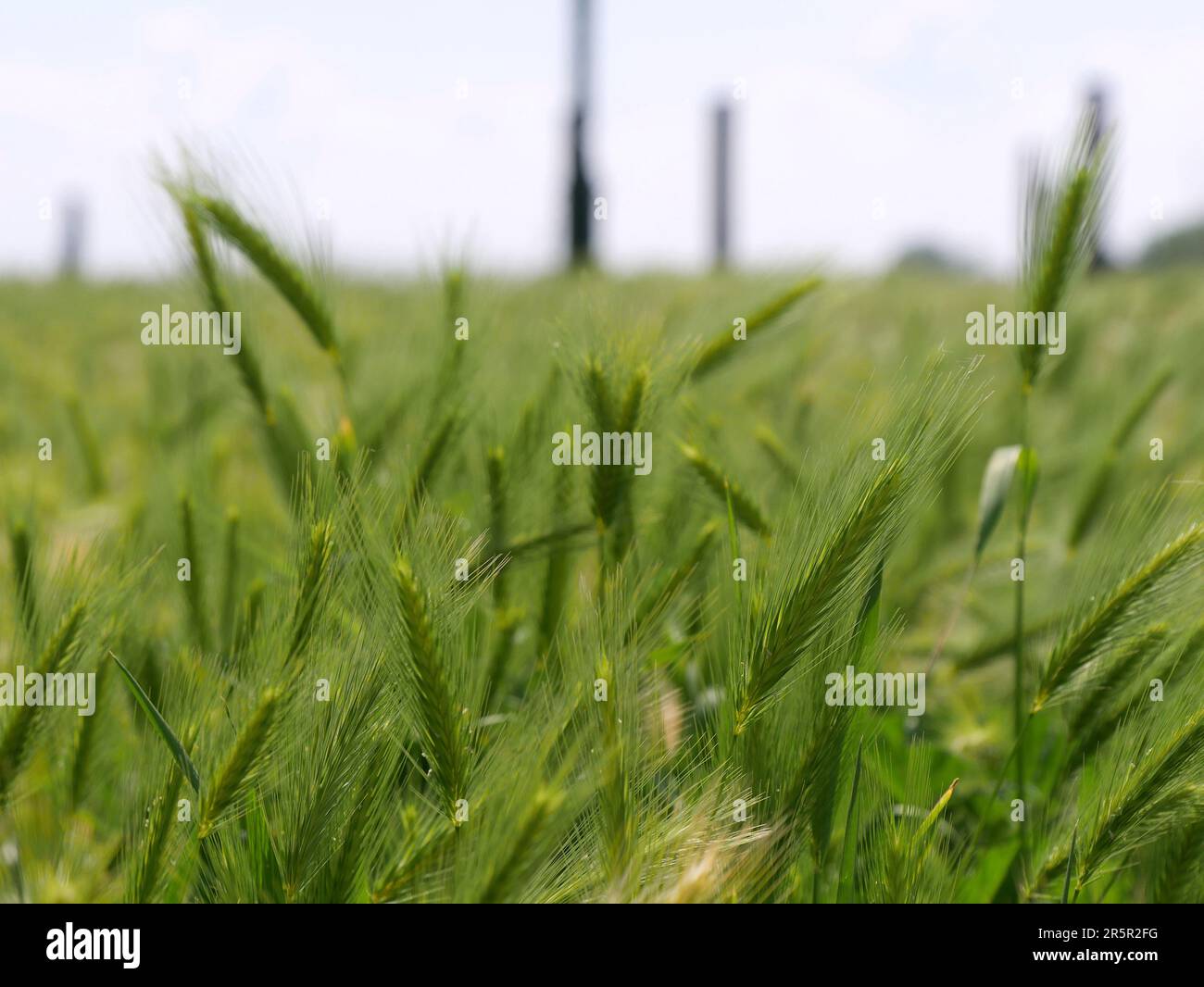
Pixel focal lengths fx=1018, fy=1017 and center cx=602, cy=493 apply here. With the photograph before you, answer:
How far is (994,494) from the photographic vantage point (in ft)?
3.48

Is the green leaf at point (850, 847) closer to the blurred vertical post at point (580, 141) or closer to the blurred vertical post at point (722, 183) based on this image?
the blurred vertical post at point (580, 141)

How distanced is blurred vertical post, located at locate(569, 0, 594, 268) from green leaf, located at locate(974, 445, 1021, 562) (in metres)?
3.85

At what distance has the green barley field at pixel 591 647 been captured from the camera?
624mm

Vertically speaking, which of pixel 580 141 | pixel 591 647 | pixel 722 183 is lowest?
pixel 591 647

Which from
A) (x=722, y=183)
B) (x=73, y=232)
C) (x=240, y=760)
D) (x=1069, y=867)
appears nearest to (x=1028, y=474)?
(x=1069, y=867)

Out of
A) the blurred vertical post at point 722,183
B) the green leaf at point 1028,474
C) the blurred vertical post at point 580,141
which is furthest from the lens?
the blurred vertical post at point 722,183

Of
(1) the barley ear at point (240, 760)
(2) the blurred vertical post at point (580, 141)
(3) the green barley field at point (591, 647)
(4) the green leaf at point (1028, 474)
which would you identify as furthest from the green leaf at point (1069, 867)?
(2) the blurred vertical post at point (580, 141)

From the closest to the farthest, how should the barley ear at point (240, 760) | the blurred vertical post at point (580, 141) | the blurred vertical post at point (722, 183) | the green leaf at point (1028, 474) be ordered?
the barley ear at point (240, 760), the green leaf at point (1028, 474), the blurred vertical post at point (580, 141), the blurred vertical post at point (722, 183)

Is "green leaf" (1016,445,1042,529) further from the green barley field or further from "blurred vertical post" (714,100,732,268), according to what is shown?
"blurred vertical post" (714,100,732,268)

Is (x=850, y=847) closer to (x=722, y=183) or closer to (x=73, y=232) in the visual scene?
(x=722, y=183)

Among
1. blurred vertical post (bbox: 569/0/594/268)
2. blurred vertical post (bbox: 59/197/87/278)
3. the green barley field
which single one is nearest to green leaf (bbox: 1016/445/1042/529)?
the green barley field

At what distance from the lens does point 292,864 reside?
1.98ft

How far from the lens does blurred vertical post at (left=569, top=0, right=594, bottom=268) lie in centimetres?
500

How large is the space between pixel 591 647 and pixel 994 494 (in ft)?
1.96
